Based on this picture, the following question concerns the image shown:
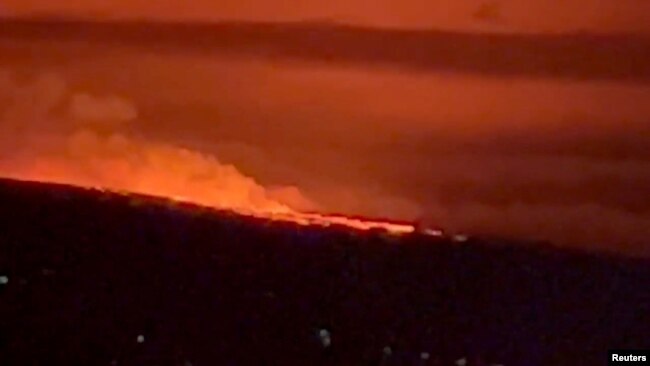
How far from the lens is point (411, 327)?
0.89 meters

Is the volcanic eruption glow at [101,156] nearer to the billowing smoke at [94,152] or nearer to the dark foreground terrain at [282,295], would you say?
the billowing smoke at [94,152]

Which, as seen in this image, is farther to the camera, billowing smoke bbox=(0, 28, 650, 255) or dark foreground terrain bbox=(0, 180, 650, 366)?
billowing smoke bbox=(0, 28, 650, 255)

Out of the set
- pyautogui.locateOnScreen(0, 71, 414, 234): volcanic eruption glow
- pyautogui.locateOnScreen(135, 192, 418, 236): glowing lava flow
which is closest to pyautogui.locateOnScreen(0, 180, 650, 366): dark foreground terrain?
pyautogui.locateOnScreen(135, 192, 418, 236): glowing lava flow

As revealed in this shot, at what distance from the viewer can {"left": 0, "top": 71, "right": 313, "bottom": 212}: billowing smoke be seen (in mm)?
1064

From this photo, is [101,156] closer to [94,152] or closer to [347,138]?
[94,152]

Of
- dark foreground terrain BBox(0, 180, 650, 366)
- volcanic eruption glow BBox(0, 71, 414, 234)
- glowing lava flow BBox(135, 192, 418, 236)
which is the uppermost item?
volcanic eruption glow BBox(0, 71, 414, 234)

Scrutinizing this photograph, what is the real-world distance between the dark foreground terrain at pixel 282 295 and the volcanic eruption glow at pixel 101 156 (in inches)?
5.2

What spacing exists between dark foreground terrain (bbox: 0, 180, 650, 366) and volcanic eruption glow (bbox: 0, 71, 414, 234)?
0.13 metres

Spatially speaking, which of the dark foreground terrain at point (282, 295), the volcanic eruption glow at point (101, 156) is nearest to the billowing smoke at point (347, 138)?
the volcanic eruption glow at point (101, 156)

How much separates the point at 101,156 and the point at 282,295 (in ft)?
0.91

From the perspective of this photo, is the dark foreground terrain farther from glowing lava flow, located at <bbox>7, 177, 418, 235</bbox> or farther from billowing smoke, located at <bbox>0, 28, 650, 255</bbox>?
billowing smoke, located at <bbox>0, 28, 650, 255</bbox>

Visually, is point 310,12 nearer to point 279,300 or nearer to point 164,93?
point 164,93

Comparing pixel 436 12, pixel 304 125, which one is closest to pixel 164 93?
pixel 304 125

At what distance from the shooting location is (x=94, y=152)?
1092 mm
